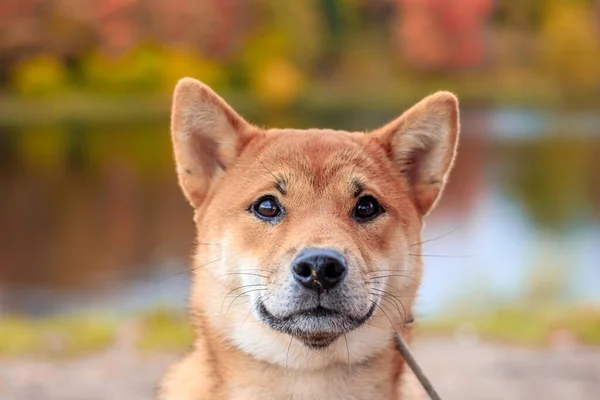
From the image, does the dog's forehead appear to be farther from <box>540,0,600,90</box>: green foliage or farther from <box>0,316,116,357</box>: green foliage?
<box>540,0,600,90</box>: green foliage

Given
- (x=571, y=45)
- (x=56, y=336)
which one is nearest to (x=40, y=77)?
(x=56, y=336)

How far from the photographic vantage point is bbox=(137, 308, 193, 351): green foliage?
784 centimetres

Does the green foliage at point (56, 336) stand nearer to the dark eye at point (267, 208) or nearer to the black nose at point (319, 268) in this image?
the dark eye at point (267, 208)

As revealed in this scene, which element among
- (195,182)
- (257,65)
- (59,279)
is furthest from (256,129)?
(257,65)

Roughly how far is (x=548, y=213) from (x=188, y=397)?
11.8m

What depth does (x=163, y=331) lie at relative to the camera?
848cm

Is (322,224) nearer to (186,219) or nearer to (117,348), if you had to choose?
(117,348)

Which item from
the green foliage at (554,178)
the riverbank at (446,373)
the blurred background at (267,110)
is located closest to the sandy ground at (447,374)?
the riverbank at (446,373)

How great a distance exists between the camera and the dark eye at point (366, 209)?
2.94 meters

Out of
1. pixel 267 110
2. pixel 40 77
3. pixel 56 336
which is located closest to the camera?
pixel 56 336

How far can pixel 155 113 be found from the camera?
12383 millimetres

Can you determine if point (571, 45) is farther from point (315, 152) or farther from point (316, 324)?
point (316, 324)

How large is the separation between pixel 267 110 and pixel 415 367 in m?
9.66

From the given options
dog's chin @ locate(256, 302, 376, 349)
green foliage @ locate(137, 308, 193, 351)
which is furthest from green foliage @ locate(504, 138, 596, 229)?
dog's chin @ locate(256, 302, 376, 349)
